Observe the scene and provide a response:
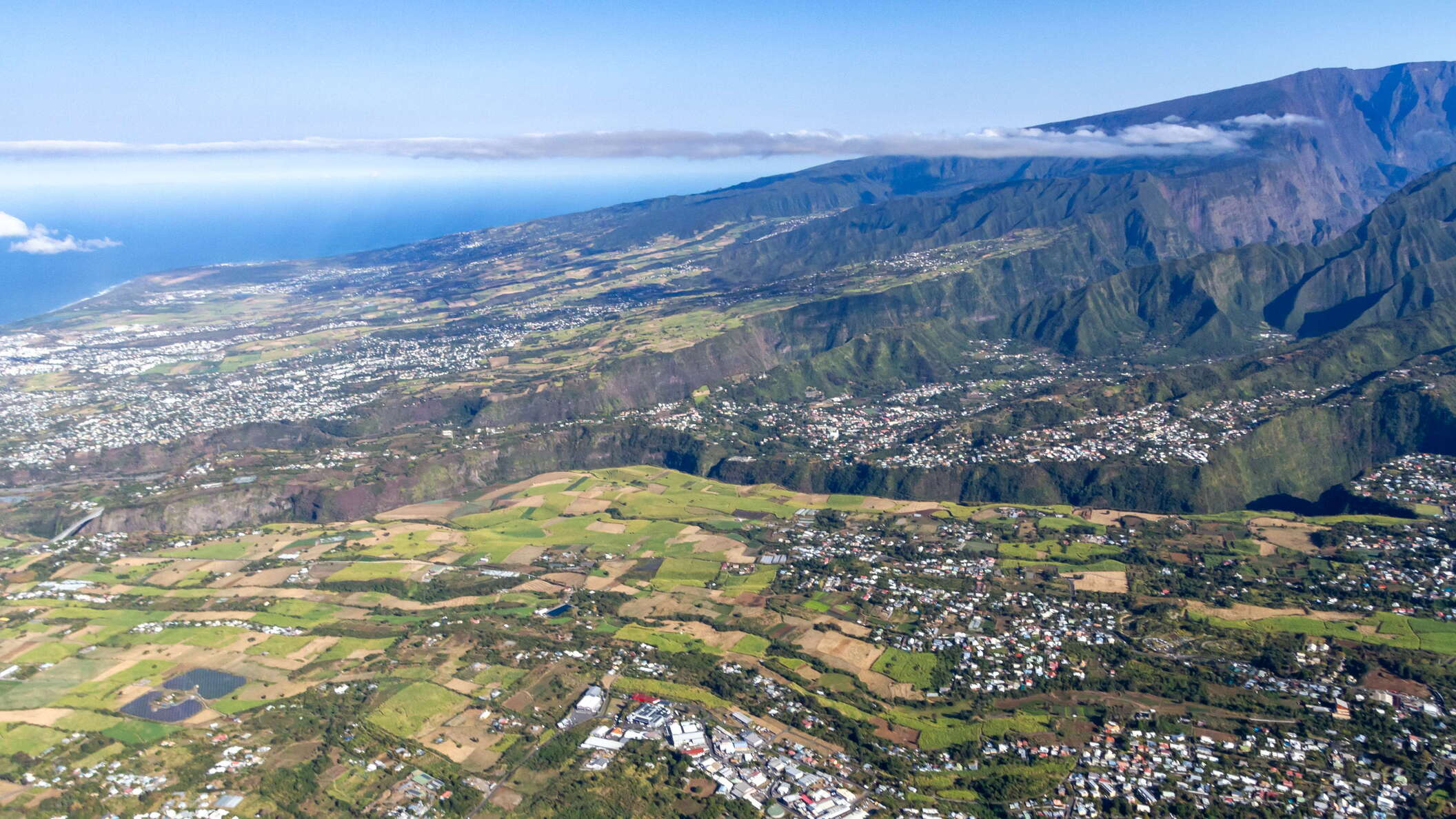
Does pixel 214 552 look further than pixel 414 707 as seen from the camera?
Yes

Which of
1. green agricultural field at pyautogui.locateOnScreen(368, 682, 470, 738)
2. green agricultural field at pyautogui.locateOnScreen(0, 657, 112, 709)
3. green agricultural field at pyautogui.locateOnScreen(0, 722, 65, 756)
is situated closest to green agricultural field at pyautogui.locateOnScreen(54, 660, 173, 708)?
green agricultural field at pyautogui.locateOnScreen(0, 657, 112, 709)

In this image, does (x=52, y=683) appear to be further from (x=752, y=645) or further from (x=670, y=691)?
(x=752, y=645)

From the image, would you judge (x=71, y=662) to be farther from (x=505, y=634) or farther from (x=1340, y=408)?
(x=1340, y=408)

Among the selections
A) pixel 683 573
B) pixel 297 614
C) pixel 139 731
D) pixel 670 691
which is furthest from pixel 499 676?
pixel 683 573

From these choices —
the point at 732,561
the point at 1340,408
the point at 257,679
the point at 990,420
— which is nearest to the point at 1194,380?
the point at 1340,408

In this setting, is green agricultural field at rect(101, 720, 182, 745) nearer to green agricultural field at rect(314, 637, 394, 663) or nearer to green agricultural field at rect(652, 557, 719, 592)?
green agricultural field at rect(314, 637, 394, 663)
